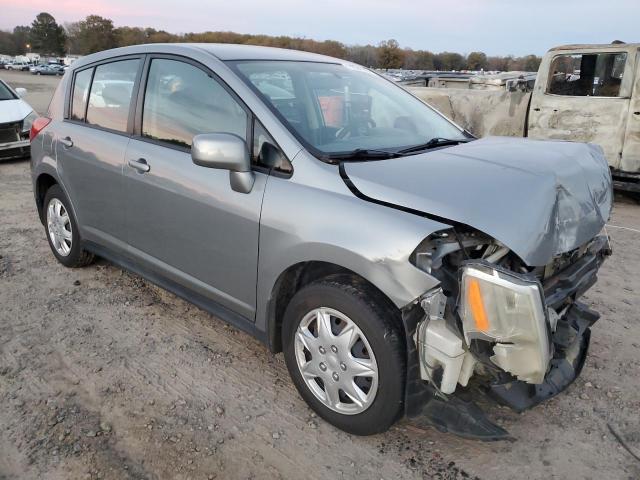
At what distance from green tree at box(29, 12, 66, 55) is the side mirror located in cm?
12599

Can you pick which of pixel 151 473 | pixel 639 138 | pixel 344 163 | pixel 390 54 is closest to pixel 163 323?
pixel 151 473

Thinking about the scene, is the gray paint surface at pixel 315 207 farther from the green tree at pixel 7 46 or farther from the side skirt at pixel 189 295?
the green tree at pixel 7 46

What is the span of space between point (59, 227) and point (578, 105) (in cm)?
660

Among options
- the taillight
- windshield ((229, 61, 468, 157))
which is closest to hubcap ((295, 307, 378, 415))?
windshield ((229, 61, 468, 157))

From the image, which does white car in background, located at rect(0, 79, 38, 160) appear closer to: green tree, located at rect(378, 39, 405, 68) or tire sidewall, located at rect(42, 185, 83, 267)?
tire sidewall, located at rect(42, 185, 83, 267)

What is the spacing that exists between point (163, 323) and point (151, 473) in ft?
4.82

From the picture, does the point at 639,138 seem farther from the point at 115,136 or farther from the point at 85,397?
the point at 85,397

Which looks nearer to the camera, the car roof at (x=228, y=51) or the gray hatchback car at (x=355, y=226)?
the gray hatchback car at (x=355, y=226)

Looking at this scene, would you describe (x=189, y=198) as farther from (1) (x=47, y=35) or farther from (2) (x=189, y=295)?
(1) (x=47, y=35)

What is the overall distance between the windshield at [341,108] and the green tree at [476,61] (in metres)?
72.3

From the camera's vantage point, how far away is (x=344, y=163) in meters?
2.60

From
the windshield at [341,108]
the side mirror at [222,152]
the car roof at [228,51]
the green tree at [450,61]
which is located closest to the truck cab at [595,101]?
the windshield at [341,108]

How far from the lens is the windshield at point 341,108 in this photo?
9.45ft

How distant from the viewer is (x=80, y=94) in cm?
419
